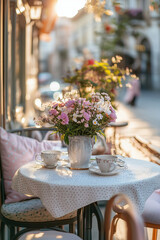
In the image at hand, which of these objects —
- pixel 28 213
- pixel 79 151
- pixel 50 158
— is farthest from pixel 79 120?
pixel 28 213

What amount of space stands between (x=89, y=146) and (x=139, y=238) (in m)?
1.64

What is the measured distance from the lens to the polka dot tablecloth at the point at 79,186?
2.61 metres

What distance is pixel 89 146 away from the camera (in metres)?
3.07

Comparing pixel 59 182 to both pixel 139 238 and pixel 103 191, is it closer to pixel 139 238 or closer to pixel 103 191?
pixel 103 191

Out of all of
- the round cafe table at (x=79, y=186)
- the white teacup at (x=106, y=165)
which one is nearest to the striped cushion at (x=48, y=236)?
the round cafe table at (x=79, y=186)

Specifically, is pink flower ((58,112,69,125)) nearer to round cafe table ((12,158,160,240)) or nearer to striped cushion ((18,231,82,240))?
round cafe table ((12,158,160,240))

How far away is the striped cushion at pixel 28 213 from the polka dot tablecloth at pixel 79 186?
423 mm

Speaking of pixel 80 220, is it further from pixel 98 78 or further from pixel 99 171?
pixel 98 78

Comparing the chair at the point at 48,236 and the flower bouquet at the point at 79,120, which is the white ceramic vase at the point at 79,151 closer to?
the flower bouquet at the point at 79,120

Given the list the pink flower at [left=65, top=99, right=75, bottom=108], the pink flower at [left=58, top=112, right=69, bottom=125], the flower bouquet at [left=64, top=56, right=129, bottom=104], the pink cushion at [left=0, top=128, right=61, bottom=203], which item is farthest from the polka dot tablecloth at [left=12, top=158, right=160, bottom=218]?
the flower bouquet at [left=64, top=56, right=129, bottom=104]

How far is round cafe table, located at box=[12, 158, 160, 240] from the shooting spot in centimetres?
261

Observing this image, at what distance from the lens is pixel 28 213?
131 inches

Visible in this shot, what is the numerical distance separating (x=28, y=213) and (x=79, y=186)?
884mm

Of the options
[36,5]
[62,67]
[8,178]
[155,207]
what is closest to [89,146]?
[155,207]
